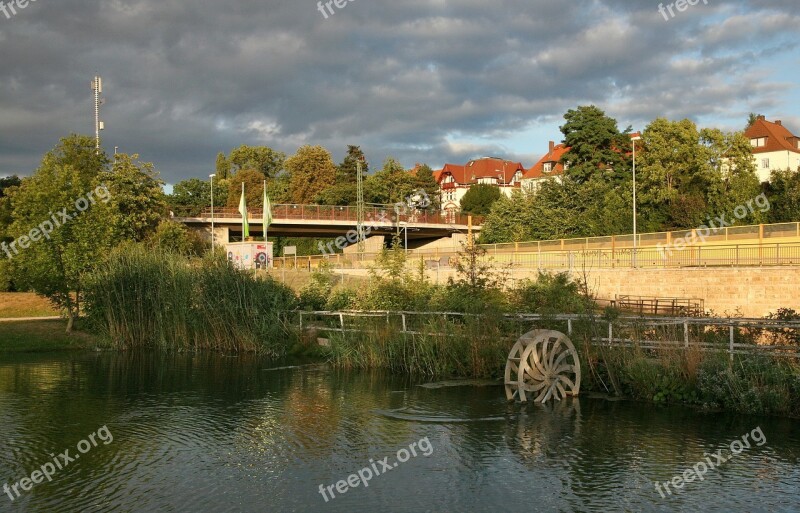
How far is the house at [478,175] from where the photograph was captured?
14538 cm

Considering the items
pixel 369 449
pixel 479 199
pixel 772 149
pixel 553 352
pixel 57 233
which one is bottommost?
pixel 369 449

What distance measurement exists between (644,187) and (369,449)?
172 ft

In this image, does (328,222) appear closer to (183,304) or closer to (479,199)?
(479,199)

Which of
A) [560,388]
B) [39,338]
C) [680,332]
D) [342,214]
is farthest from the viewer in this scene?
[342,214]

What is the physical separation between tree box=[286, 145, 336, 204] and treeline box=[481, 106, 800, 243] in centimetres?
3358

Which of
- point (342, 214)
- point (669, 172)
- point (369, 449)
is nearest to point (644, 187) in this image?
point (669, 172)

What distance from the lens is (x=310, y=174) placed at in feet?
323

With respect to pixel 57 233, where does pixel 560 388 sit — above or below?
below

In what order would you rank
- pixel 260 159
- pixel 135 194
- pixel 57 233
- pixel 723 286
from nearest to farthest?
pixel 57 233
pixel 723 286
pixel 135 194
pixel 260 159

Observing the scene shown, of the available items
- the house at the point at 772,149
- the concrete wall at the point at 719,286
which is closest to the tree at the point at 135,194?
the concrete wall at the point at 719,286

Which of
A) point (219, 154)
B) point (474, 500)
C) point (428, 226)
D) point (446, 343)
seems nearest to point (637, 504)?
point (474, 500)

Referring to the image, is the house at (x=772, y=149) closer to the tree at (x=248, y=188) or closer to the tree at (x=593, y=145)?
the tree at (x=593, y=145)

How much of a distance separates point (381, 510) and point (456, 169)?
147 m

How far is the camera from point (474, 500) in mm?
10180
